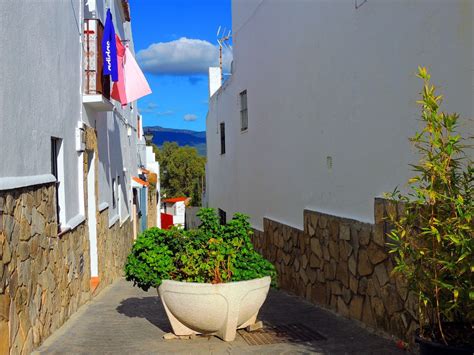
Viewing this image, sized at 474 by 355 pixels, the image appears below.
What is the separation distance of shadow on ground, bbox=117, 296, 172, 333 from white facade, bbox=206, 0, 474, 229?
2.76 m

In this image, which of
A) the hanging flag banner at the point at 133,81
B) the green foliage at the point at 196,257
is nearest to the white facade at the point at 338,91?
the green foliage at the point at 196,257

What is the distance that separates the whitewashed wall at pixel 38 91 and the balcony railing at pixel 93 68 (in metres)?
0.52

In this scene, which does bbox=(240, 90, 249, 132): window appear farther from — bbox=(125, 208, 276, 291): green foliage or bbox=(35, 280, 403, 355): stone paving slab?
bbox=(125, 208, 276, 291): green foliage

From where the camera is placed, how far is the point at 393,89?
621 cm

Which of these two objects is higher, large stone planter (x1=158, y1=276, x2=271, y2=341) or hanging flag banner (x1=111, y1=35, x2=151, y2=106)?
hanging flag banner (x1=111, y1=35, x2=151, y2=106)

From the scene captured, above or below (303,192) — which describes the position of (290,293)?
below

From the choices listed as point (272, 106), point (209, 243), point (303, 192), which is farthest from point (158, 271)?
point (272, 106)

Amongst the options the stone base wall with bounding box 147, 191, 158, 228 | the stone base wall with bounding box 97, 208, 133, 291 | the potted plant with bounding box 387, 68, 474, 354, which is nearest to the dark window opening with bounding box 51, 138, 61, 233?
the stone base wall with bounding box 97, 208, 133, 291

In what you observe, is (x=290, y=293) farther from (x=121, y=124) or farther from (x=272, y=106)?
(x=121, y=124)

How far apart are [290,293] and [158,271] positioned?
4505mm

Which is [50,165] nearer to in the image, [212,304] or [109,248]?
[212,304]

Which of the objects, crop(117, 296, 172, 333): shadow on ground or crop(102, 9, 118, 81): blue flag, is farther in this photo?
crop(102, 9, 118, 81): blue flag

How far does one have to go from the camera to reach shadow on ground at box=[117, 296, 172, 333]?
718 cm

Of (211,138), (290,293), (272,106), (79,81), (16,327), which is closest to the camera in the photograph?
(16,327)
